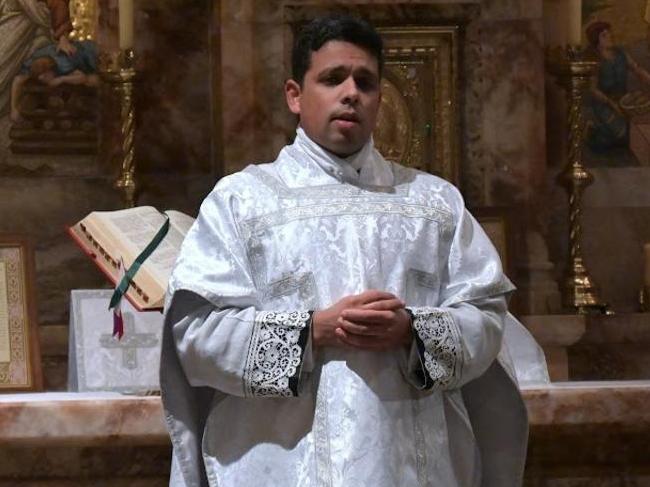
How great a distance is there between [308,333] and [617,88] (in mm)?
3066

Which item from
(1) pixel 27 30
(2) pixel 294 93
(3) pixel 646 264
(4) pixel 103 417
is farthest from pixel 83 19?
(2) pixel 294 93

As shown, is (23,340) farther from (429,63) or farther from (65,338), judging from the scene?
(429,63)

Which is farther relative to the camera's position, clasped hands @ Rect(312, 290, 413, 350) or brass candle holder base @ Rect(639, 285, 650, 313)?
brass candle holder base @ Rect(639, 285, 650, 313)

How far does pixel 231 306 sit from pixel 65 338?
2358 mm

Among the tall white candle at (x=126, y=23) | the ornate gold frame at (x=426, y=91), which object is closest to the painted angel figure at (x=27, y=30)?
the tall white candle at (x=126, y=23)

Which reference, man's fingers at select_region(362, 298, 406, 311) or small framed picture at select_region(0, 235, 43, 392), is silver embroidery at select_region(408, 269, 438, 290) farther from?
small framed picture at select_region(0, 235, 43, 392)

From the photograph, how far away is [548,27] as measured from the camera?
19.6ft

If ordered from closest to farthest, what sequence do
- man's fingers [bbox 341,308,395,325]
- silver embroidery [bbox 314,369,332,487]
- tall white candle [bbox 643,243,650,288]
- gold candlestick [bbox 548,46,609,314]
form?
man's fingers [bbox 341,308,395,325], silver embroidery [bbox 314,369,332,487], gold candlestick [bbox 548,46,609,314], tall white candle [bbox 643,243,650,288]

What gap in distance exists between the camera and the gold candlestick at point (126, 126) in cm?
552

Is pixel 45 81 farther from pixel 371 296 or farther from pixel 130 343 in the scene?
pixel 371 296

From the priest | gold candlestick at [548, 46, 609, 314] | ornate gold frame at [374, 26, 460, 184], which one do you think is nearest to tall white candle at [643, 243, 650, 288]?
gold candlestick at [548, 46, 609, 314]

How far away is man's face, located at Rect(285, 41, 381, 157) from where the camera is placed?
3.48 metres

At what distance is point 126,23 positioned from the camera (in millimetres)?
5277

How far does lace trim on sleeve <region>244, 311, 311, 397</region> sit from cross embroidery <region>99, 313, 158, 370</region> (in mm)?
1347
